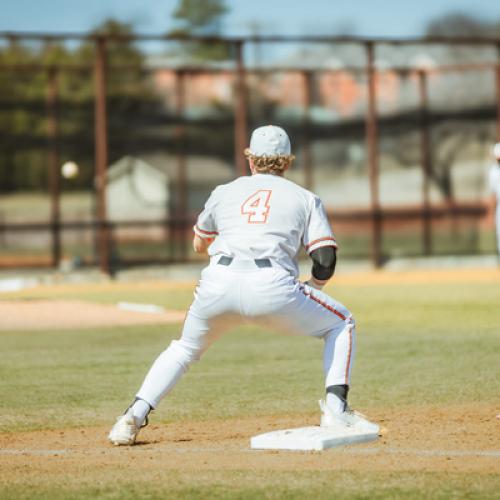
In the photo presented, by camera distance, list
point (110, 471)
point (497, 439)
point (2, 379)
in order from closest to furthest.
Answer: point (110, 471) < point (497, 439) < point (2, 379)

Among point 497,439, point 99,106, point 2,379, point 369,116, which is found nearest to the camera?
point 497,439

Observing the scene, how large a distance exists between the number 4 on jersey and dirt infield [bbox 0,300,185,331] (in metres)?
8.29

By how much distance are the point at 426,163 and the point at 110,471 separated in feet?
71.6

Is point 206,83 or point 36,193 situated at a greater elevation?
point 206,83

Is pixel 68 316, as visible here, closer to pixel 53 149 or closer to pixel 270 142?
pixel 270 142

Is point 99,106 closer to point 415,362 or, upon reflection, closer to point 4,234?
point 4,234

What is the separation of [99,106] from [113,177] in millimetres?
1518

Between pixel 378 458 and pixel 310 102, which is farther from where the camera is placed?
pixel 310 102

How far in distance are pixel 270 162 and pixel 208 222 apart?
447mm

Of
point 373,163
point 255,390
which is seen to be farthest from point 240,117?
point 255,390

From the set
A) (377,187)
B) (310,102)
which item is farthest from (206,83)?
(377,187)

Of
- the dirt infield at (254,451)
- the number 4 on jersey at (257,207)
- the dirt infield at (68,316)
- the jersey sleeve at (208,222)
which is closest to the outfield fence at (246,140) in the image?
the dirt infield at (68,316)

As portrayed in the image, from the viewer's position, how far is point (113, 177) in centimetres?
2444

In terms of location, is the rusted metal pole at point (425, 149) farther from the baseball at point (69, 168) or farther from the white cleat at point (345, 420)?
the white cleat at point (345, 420)
